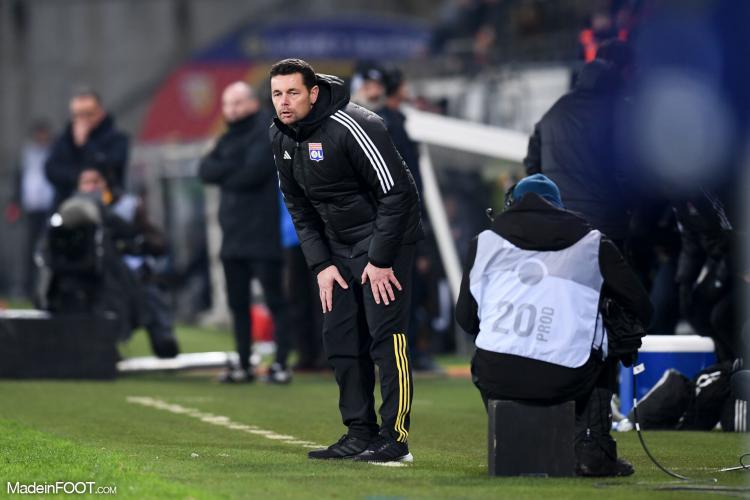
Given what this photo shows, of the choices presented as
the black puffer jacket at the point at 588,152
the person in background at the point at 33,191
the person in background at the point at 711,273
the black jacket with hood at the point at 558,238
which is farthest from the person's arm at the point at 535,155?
A: the person in background at the point at 33,191

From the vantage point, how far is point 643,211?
1180 cm

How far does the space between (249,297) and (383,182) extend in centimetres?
559

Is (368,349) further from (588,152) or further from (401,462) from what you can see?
(588,152)

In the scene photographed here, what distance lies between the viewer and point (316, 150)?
A: 29.4 ft

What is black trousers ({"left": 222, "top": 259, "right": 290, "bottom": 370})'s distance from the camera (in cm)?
1420

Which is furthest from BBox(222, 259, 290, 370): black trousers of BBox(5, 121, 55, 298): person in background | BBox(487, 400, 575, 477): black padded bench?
BBox(5, 121, 55, 298): person in background

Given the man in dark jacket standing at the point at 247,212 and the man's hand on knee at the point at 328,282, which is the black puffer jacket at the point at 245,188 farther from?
the man's hand on knee at the point at 328,282

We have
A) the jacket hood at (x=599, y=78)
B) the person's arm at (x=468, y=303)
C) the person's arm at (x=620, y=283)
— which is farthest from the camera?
the jacket hood at (x=599, y=78)

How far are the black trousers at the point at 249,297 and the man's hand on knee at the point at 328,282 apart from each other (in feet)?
16.3

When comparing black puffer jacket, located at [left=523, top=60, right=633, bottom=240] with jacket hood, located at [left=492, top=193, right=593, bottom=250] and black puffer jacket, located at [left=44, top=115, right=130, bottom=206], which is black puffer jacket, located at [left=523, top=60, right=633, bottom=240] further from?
black puffer jacket, located at [left=44, top=115, right=130, bottom=206]

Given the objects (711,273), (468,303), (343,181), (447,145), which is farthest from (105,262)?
(468,303)

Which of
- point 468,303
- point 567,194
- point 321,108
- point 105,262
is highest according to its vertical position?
point 321,108

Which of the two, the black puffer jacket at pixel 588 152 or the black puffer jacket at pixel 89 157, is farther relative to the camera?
the black puffer jacket at pixel 89 157

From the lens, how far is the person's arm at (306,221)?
361 inches
